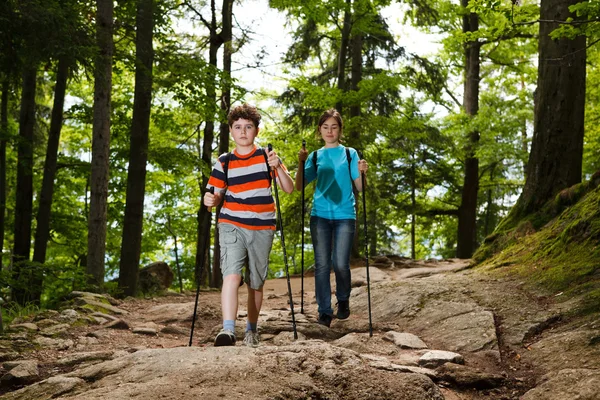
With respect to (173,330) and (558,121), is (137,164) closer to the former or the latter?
(173,330)

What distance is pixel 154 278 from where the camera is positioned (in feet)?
52.1

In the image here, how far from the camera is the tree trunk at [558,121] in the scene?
8.95m

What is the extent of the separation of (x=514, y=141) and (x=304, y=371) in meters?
17.6

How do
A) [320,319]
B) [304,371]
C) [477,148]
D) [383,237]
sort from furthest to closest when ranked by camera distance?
[383,237] → [477,148] → [320,319] → [304,371]

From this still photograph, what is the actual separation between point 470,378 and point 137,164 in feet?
29.9

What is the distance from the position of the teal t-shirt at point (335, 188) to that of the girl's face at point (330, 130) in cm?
17

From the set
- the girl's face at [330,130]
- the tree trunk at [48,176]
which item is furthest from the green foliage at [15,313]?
the tree trunk at [48,176]

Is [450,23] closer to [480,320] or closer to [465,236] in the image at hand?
[465,236]

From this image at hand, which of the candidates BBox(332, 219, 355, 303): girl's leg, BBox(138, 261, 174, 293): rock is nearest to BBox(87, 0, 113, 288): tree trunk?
BBox(138, 261, 174, 293): rock

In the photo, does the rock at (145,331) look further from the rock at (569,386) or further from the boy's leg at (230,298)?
the rock at (569,386)

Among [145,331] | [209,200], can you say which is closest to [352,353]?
[209,200]

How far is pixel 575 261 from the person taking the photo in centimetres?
662

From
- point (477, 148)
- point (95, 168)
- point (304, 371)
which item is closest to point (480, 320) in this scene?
point (304, 371)

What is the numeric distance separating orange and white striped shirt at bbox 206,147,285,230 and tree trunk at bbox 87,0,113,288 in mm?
5857
